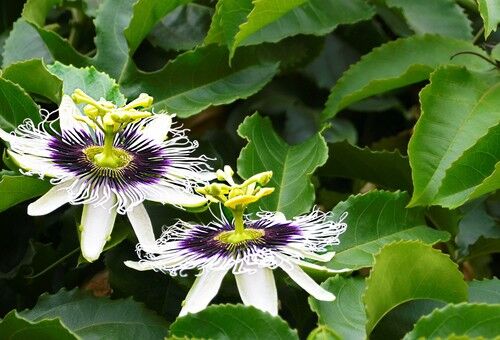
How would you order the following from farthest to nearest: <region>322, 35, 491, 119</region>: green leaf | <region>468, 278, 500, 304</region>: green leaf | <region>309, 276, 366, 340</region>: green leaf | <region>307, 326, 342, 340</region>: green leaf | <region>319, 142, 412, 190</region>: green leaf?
1. <region>322, 35, 491, 119</region>: green leaf
2. <region>319, 142, 412, 190</region>: green leaf
3. <region>468, 278, 500, 304</region>: green leaf
4. <region>309, 276, 366, 340</region>: green leaf
5. <region>307, 326, 342, 340</region>: green leaf

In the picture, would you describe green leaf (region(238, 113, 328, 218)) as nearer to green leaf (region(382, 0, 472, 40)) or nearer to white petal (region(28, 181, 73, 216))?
white petal (region(28, 181, 73, 216))

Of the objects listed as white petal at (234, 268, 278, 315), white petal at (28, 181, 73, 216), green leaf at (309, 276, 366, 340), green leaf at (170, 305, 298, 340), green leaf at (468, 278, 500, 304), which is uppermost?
white petal at (28, 181, 73, 216)

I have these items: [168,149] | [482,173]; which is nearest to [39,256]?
[168,149]

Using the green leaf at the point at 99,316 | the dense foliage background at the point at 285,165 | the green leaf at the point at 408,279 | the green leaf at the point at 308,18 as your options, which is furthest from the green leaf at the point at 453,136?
Answer: the green leaf at the point at 99,316

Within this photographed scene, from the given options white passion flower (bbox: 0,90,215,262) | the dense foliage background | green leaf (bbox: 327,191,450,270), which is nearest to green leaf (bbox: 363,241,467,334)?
the dense foliage background

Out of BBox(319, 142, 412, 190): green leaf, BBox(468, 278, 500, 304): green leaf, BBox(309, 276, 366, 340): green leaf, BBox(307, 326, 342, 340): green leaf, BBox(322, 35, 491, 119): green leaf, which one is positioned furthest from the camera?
BBox(322, 35, 491, 119): green leaf

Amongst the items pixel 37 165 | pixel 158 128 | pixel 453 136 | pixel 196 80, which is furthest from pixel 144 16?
pixel 453 136

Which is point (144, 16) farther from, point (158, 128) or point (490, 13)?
point (490, 13)
